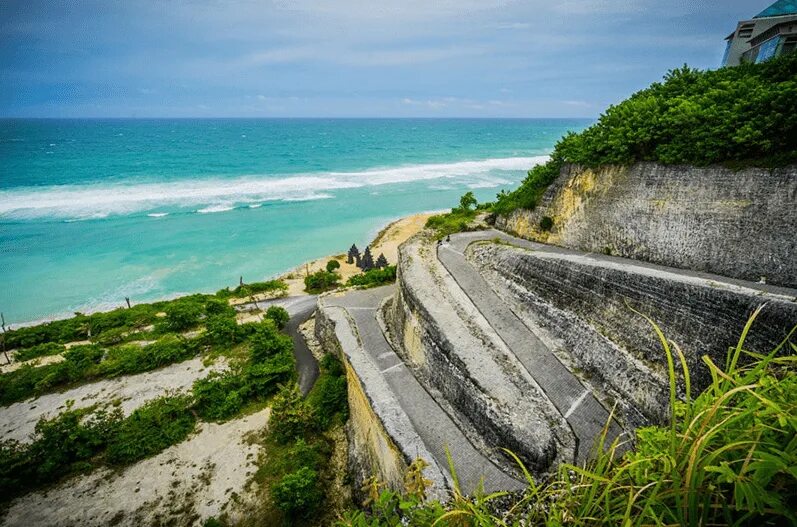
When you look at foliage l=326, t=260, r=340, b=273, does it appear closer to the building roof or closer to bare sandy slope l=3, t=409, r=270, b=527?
bare sandy slope l=3, t=409, r=270, b=527

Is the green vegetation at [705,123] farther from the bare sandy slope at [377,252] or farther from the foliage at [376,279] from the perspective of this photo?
the bare sandy slope at [377,252]

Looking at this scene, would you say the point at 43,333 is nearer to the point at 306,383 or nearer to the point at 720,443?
the point at 306,383

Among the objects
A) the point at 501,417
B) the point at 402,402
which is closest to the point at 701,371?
the point at 501,417

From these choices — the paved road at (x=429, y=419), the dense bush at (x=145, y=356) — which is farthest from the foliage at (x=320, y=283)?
the paved road at (x=429, y=419)

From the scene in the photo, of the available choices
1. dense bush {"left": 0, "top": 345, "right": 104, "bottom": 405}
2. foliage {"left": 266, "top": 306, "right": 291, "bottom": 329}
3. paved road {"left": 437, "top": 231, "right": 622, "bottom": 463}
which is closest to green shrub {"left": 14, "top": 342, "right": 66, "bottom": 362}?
dense bush {"left": 0, "top": 345, "right": 104, "bottom": 405}

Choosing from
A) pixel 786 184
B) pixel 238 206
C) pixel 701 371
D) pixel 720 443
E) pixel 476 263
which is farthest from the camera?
pixel 238 206
